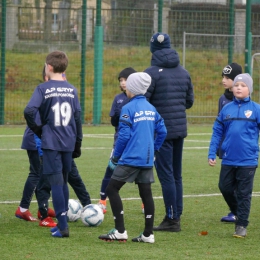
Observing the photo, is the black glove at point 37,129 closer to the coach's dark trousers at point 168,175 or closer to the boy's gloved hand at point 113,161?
the boy's gloved hand at point 113,161

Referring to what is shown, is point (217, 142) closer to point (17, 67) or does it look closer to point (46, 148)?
point (46, 148)

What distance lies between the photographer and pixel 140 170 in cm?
693

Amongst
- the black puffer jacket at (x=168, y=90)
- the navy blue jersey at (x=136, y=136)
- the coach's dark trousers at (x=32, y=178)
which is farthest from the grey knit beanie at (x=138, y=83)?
the coach's dark trousers at (x=32, y=178)

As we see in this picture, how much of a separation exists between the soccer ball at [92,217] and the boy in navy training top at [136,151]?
71cm

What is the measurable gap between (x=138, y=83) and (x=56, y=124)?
2.94ft

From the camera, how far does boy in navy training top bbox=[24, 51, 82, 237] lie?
7008 mm

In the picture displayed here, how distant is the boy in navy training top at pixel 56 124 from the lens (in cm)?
701

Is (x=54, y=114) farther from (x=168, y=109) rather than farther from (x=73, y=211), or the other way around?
(x=73, y=211)

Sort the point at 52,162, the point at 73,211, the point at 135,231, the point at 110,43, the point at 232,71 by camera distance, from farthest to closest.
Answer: the point at 110,43
the point at 232,71
the point at 73,211
the point at 135,231
the point at 52,162

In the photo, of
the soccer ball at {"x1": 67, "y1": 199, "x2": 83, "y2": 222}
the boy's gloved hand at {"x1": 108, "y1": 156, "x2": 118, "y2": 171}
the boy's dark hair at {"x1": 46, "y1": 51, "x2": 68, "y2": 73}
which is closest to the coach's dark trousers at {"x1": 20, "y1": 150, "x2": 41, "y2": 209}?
the soccer ball at {"x1": 67, "y1": 199, "x2": 83, "y2": 222}

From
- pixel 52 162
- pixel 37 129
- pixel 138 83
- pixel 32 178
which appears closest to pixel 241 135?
pixel 138 83

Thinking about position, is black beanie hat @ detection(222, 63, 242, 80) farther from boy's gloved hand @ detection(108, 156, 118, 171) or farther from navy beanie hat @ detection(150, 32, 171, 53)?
boy's gloved hand @ detection(108, 156, 118, 171)

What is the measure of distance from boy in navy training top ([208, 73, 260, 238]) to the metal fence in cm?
1303

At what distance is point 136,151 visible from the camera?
22.4 ft
